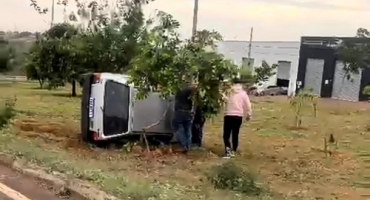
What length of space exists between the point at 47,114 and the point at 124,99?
8.92 m

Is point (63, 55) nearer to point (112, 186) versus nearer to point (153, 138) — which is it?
point (153, 138)

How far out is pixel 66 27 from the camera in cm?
3422

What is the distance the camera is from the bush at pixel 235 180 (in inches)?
327

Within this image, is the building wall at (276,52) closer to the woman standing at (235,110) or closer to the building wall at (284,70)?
the building wall at (284,70)

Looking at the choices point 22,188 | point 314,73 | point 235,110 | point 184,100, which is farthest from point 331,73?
point 22,188

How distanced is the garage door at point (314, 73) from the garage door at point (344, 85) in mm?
1785

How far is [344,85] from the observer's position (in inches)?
2218

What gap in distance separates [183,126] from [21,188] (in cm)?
447

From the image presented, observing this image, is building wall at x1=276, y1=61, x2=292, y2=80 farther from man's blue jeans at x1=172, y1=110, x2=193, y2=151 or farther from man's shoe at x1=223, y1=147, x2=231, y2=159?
man's blue jeans at x1=172, y1=110, x2=193, y2=151

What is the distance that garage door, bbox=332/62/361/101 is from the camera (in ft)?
179

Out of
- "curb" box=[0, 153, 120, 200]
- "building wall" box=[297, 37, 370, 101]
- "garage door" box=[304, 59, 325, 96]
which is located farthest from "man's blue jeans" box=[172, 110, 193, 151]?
"garage door" box=[304, 59, 325, 96]

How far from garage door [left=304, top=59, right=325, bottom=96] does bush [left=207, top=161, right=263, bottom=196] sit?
51.1 metres

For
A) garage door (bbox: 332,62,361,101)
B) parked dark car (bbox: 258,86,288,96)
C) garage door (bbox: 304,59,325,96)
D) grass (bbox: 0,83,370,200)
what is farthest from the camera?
garage door (bbox: 304,59,325,96)

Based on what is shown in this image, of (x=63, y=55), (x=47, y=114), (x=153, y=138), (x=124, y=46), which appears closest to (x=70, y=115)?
(x=47, y=114)
